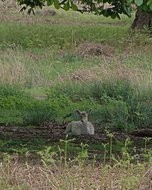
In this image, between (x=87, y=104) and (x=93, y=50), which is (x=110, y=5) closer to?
(x=87, y=104)

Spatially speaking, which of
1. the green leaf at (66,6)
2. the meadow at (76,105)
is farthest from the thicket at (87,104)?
the green leaf at (66,6)

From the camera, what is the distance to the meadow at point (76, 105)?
608cm

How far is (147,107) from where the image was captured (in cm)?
1095

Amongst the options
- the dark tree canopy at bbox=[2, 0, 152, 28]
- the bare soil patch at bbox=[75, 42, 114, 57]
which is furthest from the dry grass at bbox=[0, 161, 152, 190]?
the bare soil patch at bbox=[75, 42, 114, 57]

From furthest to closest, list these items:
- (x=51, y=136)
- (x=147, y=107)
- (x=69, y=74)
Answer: (x=69, y=74)
(x=147, y=107)
(x=51, y=136)

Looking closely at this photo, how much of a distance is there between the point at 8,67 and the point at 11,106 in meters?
2.12

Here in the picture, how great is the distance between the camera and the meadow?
6082 mm

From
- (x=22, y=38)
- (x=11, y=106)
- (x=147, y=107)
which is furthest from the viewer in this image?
(x=22, y=38)

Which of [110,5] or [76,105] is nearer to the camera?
[110,5]

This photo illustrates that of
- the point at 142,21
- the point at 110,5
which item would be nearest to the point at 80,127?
the point at 110,5

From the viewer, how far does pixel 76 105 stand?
40.0 feet

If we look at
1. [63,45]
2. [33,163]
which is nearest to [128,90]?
[33,163]

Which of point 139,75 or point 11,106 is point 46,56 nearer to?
point 139,75

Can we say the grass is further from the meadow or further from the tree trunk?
the tree trunk
